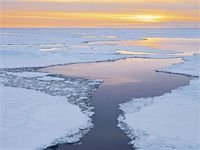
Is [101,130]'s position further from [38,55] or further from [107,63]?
[38,55]

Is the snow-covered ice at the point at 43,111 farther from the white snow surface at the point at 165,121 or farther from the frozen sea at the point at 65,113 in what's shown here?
the white snow surface at the point at 165,121

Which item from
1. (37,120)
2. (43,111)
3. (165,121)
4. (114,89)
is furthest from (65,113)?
(114,89)

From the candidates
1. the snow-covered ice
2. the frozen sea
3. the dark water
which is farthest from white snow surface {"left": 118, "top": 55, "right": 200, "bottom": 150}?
the snow-covered ice

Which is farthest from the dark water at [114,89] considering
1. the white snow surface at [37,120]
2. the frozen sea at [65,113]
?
the white snow surface at [37,120]

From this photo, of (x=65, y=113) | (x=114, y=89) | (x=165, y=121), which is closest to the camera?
(x=165, y=121)

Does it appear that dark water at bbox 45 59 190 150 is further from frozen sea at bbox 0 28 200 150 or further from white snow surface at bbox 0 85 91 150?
white snow surface at bbox 0 85 91 150

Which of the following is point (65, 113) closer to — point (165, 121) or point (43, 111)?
point (43, 111)

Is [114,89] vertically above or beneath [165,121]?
above
